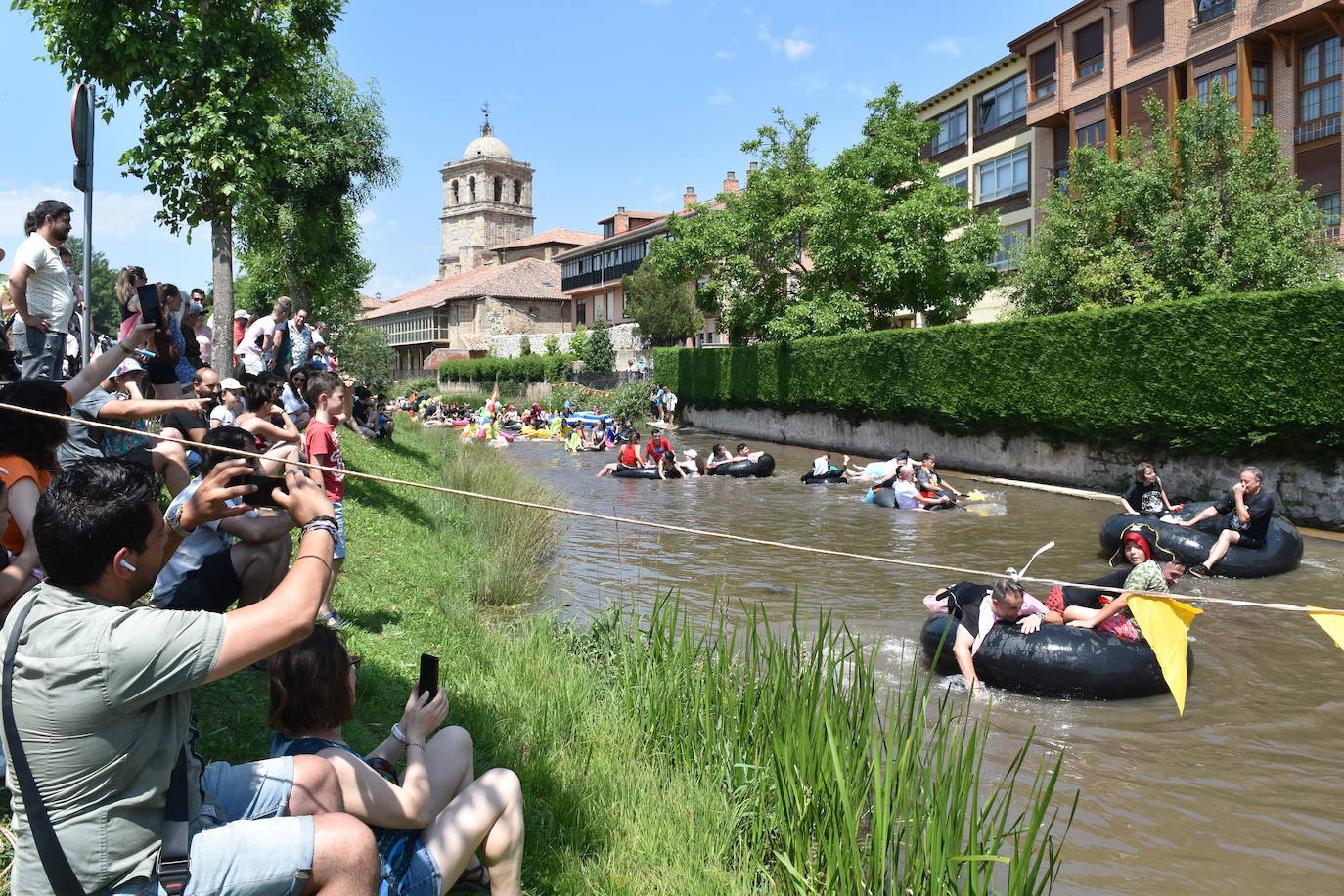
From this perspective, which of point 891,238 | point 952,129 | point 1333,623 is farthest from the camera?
point 952,129

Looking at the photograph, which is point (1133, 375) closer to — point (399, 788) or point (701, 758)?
point (701, 758)

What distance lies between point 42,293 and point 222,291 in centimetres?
603

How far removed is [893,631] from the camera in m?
9.88

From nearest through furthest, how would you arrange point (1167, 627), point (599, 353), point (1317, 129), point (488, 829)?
point (488, 829), point (1167, 627), point (1317, 129), point (599, 353)

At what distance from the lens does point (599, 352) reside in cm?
6166

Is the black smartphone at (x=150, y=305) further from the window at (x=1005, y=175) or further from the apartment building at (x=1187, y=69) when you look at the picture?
the window at (x=1005, y=175)

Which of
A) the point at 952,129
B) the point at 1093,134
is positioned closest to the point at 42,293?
the point at 1093,134

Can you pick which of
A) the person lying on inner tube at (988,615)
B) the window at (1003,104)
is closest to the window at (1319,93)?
the window at (1003,104)

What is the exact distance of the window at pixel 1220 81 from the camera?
91.7 ft

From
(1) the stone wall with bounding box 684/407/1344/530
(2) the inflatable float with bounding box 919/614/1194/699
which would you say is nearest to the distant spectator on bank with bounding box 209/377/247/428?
(2) the inflatable float with bounding box 919/614/1194/699

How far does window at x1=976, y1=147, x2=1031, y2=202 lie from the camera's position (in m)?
38.5

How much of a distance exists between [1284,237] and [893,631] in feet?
58.3

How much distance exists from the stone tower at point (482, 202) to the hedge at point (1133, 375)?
81.9 m

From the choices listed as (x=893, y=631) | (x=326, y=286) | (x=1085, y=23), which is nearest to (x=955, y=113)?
(x=1085, y=23)
